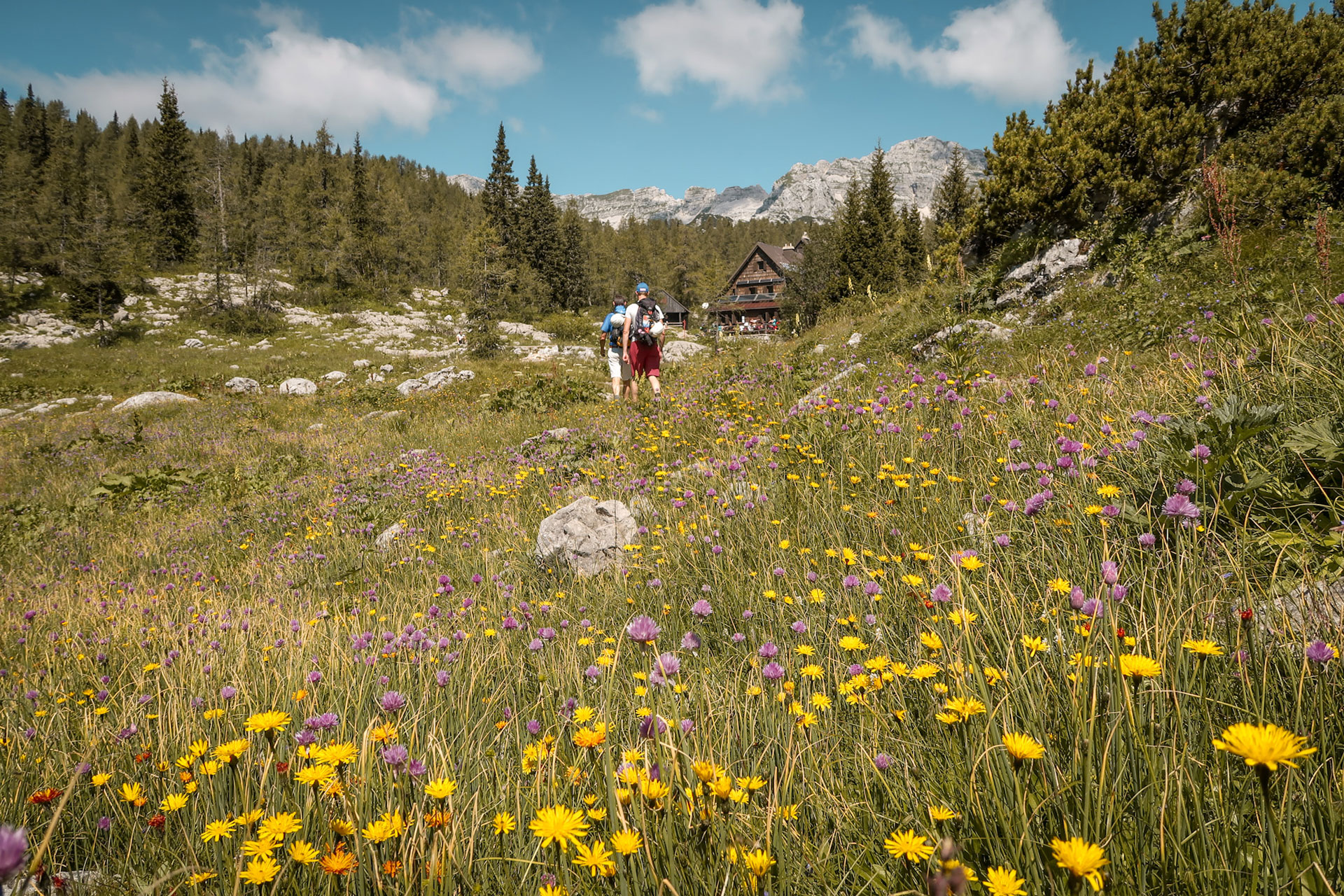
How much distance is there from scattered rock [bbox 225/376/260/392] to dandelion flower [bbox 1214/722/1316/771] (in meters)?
23.7

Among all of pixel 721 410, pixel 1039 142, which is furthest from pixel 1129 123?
pixel 721 410

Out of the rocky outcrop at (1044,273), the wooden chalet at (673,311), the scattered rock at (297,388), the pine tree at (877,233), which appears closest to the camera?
the rocky outcrop at (1044,273)

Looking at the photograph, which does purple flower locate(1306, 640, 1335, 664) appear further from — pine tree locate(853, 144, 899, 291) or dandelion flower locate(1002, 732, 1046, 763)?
pine tree locate(853, 144, 899, 291)

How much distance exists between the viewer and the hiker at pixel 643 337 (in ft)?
35.7

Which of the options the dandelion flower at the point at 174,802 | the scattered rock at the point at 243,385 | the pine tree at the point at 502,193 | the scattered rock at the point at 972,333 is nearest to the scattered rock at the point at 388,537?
the dandelion flower at the point at 174,802

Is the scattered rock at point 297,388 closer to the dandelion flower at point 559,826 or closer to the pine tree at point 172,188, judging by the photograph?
the dandelion flower at point 559,826

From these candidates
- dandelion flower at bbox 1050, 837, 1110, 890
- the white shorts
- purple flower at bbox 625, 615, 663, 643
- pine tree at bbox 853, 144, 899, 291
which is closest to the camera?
dandelion flower at bbox 1050, 837, 1110, 890

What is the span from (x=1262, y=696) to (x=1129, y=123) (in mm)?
12947

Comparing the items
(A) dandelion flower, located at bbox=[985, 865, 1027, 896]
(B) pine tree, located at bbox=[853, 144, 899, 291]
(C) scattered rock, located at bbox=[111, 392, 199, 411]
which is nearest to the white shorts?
(A) dandelion flower, located at bbox=[985, 865, 1027, 896]

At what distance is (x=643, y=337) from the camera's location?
1091 cm

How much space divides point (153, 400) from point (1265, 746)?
72.6 feet

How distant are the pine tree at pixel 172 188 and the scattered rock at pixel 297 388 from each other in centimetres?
4554

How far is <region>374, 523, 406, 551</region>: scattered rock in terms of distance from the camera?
4961 mm

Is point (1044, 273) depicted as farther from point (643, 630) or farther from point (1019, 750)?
point (1019, 750)
